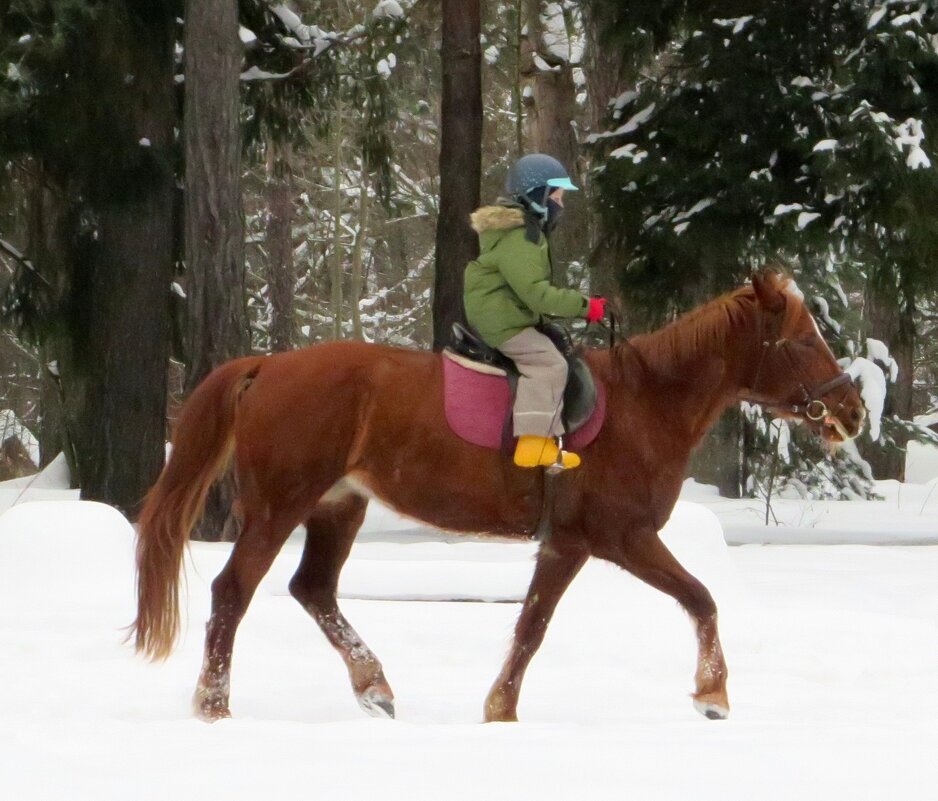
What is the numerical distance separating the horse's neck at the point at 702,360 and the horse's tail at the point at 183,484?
177cm

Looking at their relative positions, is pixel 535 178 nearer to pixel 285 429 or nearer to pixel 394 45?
pixel 285 429

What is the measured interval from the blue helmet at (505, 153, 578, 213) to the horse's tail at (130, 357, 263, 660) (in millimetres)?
1345

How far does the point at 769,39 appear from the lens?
13688 millimetres

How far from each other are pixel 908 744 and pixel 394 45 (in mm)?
11513

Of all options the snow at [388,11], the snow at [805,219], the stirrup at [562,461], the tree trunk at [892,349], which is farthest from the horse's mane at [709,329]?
the snow at [388,11]

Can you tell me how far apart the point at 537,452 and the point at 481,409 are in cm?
32

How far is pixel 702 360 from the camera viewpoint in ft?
21.4

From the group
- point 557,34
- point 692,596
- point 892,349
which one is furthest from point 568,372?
point 557,34

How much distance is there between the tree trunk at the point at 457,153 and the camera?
13.7 meters

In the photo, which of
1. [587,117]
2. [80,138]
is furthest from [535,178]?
[587,117]

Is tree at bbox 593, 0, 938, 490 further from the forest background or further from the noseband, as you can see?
the noseband

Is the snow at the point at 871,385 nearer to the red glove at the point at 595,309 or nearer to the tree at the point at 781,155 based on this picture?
the tree at the point at 781,155

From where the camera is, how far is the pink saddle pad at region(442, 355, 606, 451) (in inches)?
244

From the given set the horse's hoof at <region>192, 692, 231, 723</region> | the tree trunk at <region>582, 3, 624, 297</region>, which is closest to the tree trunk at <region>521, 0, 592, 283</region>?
the tree trunk at <region>582, 3, 624, 297</region>
